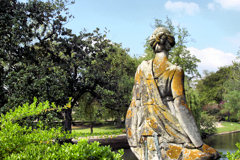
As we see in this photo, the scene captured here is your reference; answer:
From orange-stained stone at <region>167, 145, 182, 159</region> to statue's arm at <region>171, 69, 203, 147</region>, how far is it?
351mm

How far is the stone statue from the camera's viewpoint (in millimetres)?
4523

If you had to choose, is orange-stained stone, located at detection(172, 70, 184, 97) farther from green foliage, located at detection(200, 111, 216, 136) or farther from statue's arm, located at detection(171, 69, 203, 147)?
green foliage, located at detection(200, 111, 216, 136)

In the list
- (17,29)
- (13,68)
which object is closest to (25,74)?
(13,68)

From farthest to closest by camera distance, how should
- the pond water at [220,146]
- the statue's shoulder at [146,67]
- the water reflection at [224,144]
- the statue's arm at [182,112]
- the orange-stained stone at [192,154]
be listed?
the water reflection at [224,144]
the pond water at [220,146]
the statue's shoulder at [146,67]
the statue's arm at [182,112]
the orange-stained stone at [192,154]

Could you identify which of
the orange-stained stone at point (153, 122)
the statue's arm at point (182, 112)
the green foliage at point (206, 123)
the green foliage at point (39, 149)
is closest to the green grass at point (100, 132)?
the green foliage at point (39, 149)

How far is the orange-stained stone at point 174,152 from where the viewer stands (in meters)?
4.52

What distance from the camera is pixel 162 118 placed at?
15.6ft

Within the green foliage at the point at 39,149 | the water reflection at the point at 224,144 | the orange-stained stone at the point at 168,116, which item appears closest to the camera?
the green foliage at the point at 39,149

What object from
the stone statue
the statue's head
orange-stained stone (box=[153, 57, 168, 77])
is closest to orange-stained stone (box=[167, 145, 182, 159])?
the stone statue

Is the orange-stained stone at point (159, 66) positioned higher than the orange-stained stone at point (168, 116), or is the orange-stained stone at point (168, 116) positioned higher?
the orange-stained stone at point (159, 66)

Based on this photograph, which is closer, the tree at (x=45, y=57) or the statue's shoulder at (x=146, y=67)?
the statue's shoulder at (x=146, y=67)

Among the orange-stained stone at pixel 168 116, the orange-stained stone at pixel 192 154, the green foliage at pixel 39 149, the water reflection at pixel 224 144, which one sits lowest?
the water reflection at pixel 224 144

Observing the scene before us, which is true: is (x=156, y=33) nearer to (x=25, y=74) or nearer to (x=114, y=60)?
(x=25, y=74)

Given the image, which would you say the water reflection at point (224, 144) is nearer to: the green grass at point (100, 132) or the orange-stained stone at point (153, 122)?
the green grass at point (100, 132)
